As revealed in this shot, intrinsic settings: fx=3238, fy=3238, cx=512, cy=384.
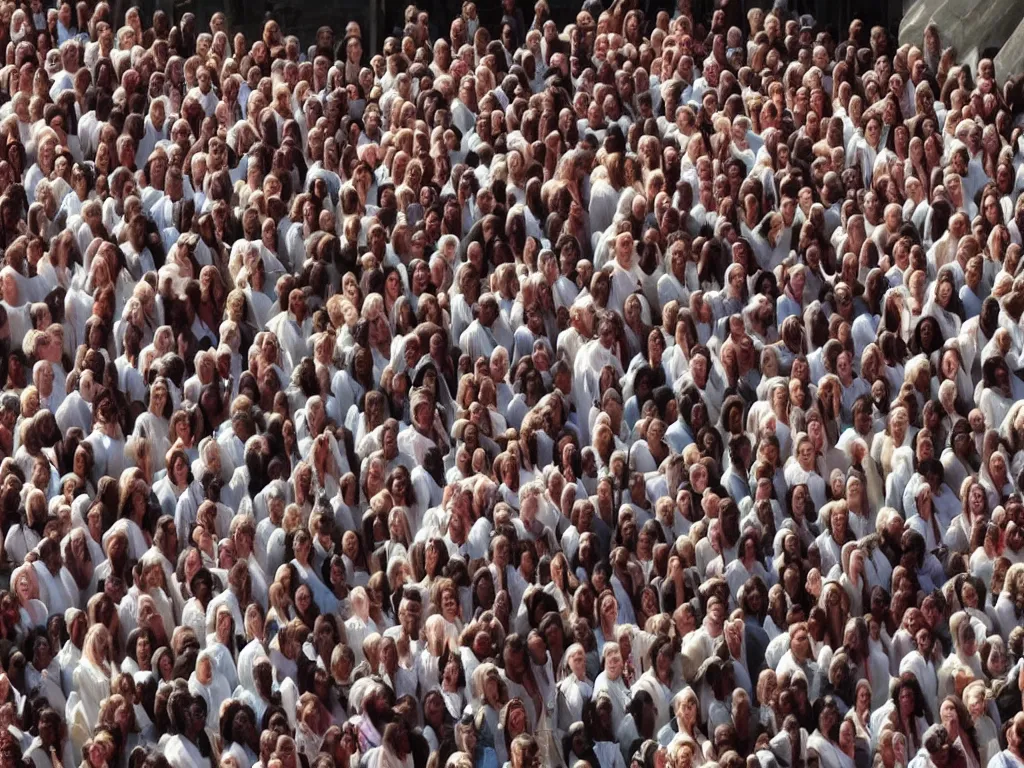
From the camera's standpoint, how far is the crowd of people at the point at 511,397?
880 inches

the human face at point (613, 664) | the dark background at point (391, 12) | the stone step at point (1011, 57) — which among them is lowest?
the human face at point (613, 664)

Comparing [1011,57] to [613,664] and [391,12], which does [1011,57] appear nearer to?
[391,12]

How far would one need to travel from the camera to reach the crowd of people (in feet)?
73.4

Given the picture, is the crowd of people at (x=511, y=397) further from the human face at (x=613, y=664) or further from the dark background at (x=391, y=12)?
the dark background at (x=391, y=12)

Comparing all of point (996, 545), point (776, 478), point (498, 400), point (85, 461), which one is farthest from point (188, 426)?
point (996, 545)

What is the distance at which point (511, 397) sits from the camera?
2523 cm

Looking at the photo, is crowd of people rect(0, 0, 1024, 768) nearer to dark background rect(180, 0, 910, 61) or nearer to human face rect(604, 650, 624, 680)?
human face rect(604, 650, 624, 680)

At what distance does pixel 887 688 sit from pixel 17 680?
606 centimetres

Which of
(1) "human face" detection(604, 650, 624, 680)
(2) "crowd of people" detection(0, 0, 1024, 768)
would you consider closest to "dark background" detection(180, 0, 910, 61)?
(2) "crowd of people" detection(0, 0, 1024, 768)

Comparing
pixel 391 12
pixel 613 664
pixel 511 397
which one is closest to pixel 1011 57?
pixel 391 12

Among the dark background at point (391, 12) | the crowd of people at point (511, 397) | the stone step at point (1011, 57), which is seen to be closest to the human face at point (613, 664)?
the crowd of people at point (511, 397)

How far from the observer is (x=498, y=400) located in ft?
82.5

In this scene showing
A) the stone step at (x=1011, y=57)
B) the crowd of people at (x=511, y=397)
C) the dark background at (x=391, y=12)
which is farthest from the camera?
the dark background at (x=391, y=12)

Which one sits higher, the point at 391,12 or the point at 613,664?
the point at 391,12
